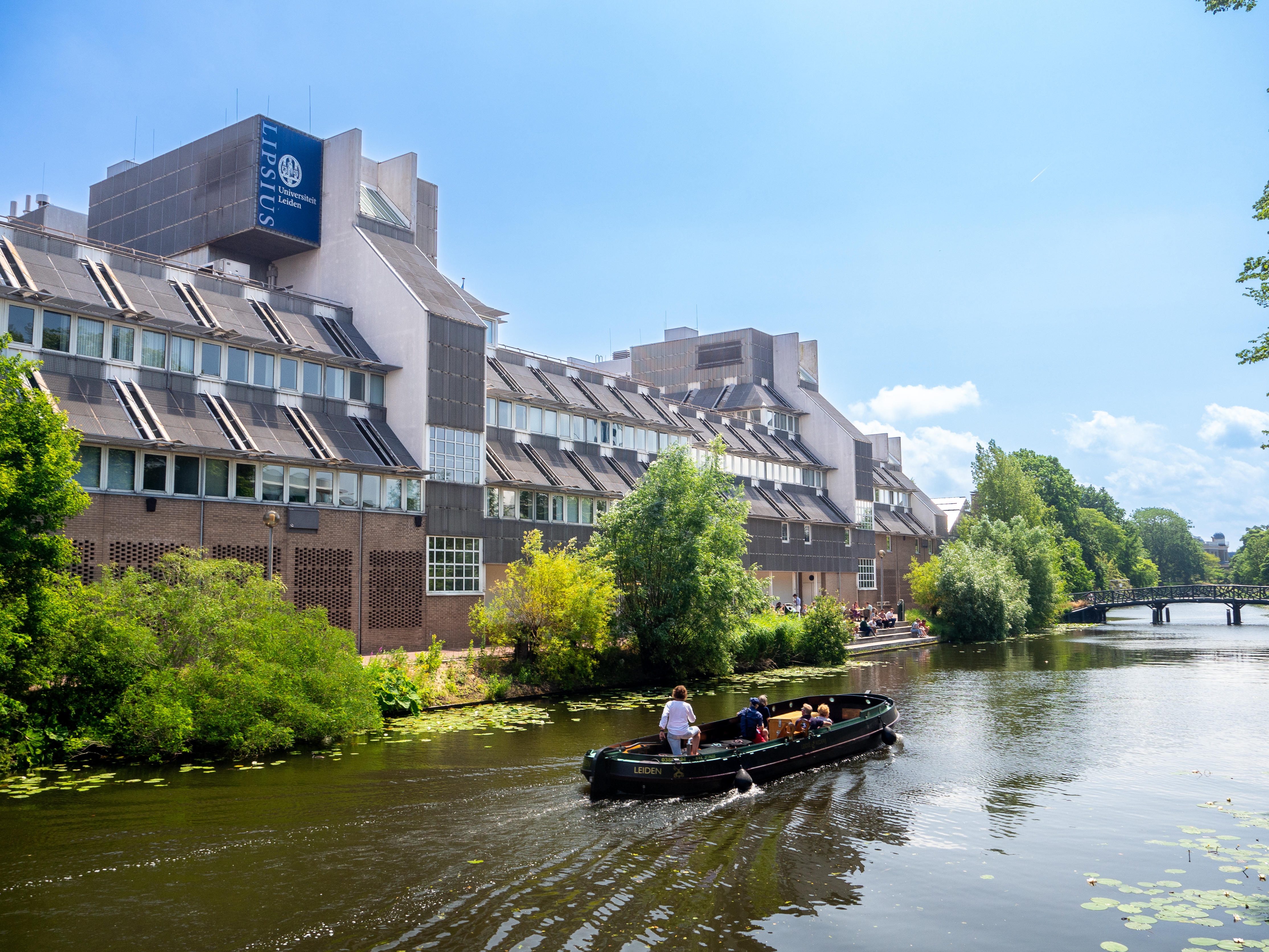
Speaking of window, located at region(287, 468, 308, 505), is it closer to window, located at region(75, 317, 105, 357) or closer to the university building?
the university building

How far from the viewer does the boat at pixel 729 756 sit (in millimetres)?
17938

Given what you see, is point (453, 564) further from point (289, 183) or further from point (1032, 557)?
point (1032, 557)

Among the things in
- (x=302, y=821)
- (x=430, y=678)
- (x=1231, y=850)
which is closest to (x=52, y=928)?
(x=302, y=821)

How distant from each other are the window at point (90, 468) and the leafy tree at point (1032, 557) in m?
67.0

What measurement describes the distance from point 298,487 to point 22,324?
10.4m

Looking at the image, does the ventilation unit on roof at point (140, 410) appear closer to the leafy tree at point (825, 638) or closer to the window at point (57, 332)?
the window at point (57, 332)

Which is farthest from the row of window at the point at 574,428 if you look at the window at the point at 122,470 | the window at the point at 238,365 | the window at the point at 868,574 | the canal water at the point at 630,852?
the window at the point at 868,574

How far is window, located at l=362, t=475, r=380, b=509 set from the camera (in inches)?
1463

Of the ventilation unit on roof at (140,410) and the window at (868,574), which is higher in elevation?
the ventilation unit on roof at (140,410)

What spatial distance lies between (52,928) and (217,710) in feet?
34.6

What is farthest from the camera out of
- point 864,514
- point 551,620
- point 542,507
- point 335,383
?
point 864,514

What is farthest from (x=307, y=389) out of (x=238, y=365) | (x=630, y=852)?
(x=630, y=852)

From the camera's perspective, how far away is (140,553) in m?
29.7

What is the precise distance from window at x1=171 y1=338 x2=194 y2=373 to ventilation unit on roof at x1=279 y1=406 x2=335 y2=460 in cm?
378
